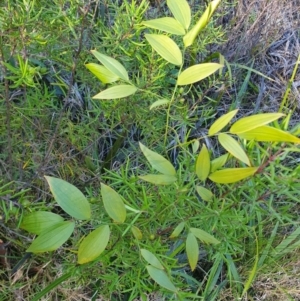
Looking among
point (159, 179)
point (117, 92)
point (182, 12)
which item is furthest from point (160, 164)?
point (182, 12)

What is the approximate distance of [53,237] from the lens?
0.71 meters

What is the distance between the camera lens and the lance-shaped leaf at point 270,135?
0.58m

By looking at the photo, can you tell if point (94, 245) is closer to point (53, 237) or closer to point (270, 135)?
point (53, 237)

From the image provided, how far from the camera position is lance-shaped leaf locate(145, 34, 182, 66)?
725mm

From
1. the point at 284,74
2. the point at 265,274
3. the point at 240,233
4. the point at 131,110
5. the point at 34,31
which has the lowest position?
the point at 265,274

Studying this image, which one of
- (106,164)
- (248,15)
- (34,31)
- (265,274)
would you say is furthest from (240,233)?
(248,15)

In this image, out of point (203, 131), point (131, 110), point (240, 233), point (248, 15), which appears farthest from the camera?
point (248, 15)

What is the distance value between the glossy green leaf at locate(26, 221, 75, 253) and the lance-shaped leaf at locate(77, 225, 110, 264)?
30 mm

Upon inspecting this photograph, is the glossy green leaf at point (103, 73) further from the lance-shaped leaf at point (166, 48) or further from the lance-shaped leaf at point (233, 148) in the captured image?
the lance-shaped leaf at point (233, 148)

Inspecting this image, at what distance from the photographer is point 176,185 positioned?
0.90 m

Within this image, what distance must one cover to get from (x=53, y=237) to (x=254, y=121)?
13.4 inches

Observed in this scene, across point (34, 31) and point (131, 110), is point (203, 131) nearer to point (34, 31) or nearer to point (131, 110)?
point (131, 110)

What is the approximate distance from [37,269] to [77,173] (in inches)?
9.6

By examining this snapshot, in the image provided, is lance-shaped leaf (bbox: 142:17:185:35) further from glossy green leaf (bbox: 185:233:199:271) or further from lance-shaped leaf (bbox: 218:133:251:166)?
glossy green leaf (bbox: 185:233:199:271)
